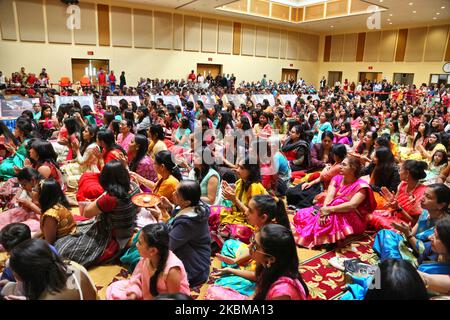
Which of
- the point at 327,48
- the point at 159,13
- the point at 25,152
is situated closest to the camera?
the point at 25,152

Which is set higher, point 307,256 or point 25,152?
point 25,152

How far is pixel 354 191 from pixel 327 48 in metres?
23.1

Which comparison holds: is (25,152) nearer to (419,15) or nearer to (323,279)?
(323,279)

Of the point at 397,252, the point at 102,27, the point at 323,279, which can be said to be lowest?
the point at 323,279

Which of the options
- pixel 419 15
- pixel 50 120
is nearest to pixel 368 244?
pixel 50 120

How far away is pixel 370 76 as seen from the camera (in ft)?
72.1

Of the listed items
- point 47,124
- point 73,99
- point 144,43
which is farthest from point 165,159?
point 144,43

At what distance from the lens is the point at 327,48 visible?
23.8 m

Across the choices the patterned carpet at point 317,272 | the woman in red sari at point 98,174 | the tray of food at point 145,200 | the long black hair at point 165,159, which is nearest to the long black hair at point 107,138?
the woman in red sari at point 98,174

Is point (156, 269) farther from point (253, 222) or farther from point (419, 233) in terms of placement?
point (419, 233)

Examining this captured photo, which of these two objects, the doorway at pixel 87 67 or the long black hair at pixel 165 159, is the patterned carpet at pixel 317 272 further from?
the doorway at pixel 87 67

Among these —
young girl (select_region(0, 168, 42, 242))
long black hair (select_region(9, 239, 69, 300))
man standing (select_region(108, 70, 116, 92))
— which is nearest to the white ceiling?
man standing (select_region(108, 70, 116, 92))
